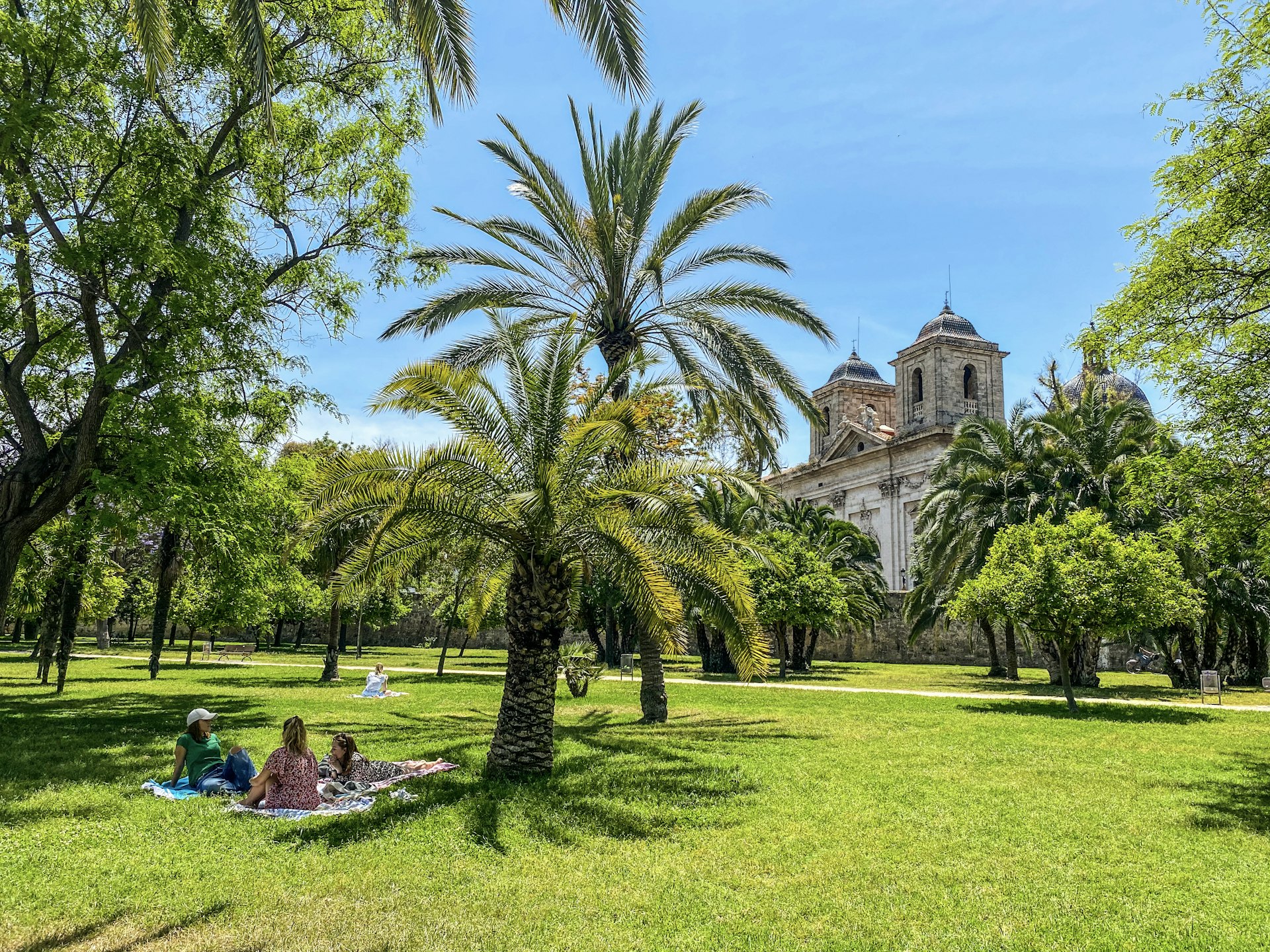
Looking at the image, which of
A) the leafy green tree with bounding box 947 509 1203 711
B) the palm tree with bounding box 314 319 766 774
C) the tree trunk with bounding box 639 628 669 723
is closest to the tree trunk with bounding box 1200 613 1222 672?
the leafy green tree with bounding box 947 509 1203 711

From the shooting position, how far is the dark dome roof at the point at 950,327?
171 feet

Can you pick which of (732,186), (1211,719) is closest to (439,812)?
(732,186)

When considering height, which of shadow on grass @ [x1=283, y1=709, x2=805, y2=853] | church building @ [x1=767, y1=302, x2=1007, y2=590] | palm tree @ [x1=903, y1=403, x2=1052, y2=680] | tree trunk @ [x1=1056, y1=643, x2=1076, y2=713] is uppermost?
church building @ [x1=767, y1=302, x2=1007, y2=590]

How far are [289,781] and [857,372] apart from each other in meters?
62.0

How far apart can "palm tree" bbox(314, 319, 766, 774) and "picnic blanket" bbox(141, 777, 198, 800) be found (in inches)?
99.7

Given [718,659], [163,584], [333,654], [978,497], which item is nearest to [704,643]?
[718,659]

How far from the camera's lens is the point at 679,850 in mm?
6570

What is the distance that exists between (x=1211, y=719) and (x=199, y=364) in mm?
17341

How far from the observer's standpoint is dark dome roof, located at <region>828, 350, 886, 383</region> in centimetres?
6512

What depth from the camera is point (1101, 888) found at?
573 centimetres

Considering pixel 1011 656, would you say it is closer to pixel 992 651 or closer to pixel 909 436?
pixel 992 651

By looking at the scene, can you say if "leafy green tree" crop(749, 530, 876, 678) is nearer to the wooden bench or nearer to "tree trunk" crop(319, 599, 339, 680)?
"tree trunk" crop(319, 599, 339, 680)

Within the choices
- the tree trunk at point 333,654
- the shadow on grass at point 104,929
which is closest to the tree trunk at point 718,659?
the tree trunk at point 333,654

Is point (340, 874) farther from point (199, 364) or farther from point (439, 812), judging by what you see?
point (199, 364)
